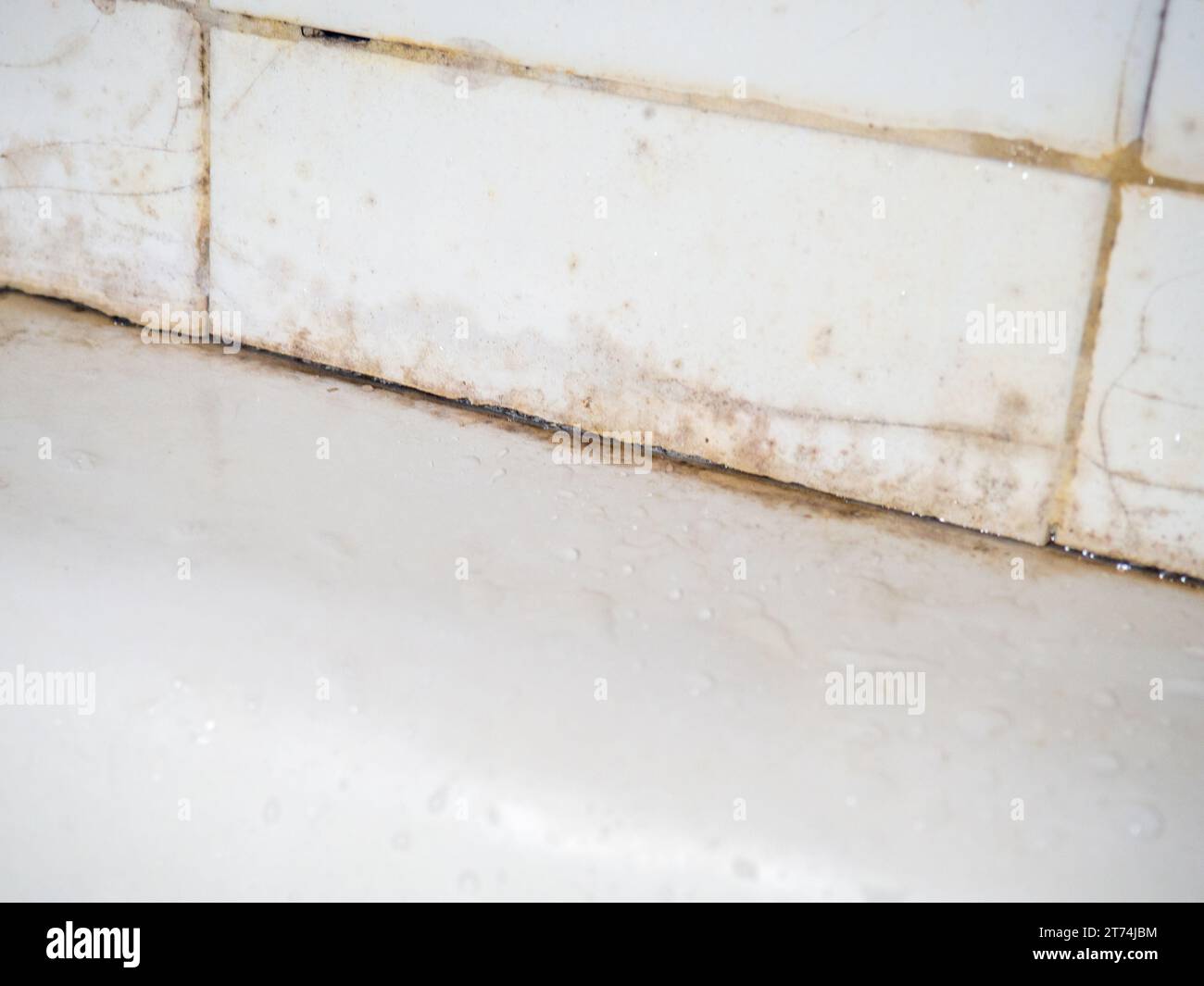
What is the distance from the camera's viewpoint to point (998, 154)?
1.32 meters

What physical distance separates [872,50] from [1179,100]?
35 cm

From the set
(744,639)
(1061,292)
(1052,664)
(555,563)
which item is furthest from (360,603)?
(1061,292)

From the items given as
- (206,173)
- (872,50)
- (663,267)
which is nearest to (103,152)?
(206,173)

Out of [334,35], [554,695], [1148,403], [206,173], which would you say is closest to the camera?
[554,695]

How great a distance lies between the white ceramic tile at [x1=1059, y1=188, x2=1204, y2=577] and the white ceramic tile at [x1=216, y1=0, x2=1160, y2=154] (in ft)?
0.39

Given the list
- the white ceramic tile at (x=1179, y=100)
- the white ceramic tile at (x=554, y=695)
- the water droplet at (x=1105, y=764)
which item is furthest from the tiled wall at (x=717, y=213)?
the water droplet at (x=1105, y=764)

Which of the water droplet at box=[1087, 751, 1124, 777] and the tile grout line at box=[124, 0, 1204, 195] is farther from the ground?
the tile grout line at box=[124, 0, 1204, 195]

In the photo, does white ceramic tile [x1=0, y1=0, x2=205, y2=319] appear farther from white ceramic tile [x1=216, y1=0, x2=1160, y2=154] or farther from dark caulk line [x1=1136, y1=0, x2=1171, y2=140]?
dark caulk line [x1=1136, y1=0, x2=1171, y2=140]

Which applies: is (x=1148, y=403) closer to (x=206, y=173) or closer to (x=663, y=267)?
(x=663, y=267)

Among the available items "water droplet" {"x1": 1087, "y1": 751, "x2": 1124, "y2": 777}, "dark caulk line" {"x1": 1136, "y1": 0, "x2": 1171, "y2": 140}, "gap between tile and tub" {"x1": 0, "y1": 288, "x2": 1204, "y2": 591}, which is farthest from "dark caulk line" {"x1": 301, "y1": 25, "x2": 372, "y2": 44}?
"water droplet" {"x1": 1087, "y1": 751, "x2": 1124, "y2": 777}

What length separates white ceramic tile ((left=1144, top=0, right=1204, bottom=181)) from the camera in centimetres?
121

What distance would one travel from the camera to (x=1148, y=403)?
4.38 ft

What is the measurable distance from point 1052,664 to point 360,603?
2.54 feet
